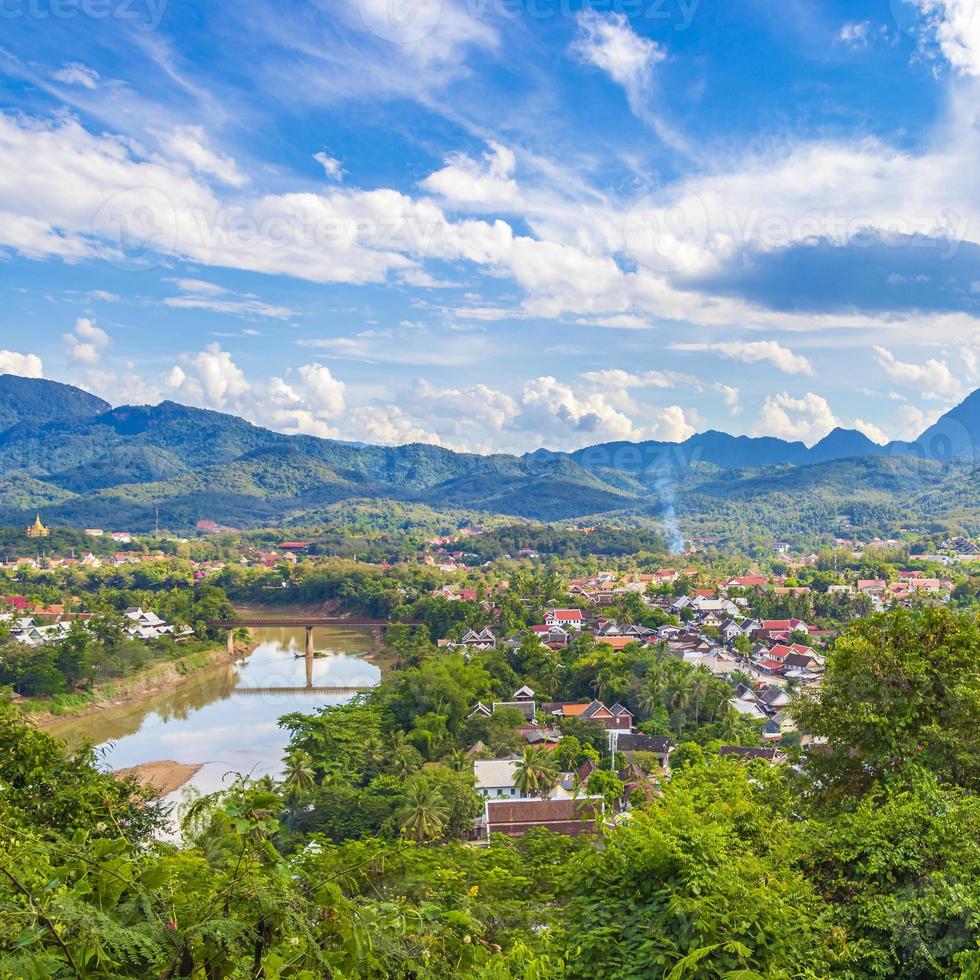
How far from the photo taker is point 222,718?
66.7 ft

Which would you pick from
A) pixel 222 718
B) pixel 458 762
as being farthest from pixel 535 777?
pixel 222 718

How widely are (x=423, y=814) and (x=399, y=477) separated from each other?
146m

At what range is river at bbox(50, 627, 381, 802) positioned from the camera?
1662 centimetres

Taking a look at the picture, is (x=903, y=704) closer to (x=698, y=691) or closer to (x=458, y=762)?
(x=458, y=762)

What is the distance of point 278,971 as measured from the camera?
4.50 feet

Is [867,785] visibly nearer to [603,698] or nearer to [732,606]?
[603,698]

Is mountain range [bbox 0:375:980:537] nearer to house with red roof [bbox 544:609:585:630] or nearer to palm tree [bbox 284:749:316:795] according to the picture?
house with red roof [bbox 544:609:585:630]

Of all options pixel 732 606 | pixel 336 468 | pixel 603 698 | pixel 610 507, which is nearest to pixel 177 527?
pixel 336 468

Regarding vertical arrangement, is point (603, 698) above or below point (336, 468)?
below

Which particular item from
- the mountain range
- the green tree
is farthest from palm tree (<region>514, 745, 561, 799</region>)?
the mountain range

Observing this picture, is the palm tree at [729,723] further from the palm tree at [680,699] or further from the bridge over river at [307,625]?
the bridge over river at [307,625]

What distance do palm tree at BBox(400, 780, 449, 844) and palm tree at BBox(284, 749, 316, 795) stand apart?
2.12 metres

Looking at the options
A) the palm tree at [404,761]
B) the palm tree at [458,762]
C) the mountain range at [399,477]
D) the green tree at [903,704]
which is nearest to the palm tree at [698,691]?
the palm tree at [458,762]

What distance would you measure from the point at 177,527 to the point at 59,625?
60316mm
